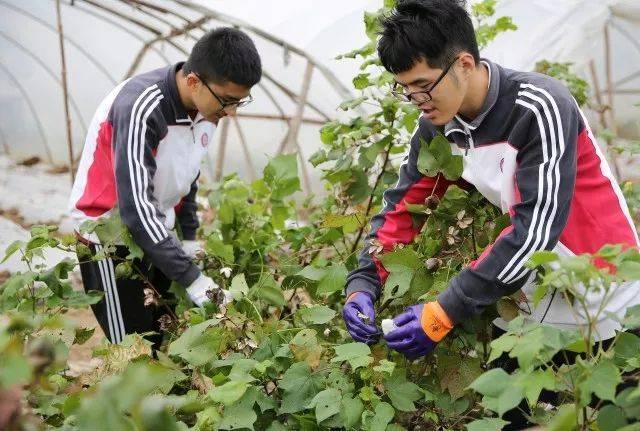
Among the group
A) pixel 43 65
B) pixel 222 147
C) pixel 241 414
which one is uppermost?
pixel 241 414

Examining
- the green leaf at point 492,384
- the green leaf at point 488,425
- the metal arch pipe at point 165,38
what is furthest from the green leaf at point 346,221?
the metal arch pipe at point 165,38

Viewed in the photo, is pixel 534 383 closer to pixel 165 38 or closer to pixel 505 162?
pixel 505 162

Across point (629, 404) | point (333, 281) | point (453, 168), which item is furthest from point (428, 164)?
point (629, 404)

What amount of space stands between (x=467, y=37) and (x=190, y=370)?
1332 millimetres

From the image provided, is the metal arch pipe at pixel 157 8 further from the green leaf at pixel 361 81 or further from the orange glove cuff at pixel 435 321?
the orange glove cuff at pixel 435 321

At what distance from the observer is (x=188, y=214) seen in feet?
11.3

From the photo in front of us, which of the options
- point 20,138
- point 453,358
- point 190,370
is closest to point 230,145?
point 20,138

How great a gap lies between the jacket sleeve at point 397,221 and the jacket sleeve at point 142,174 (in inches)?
29.7

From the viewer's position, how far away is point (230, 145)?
7.10 m

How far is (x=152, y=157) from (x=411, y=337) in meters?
1.22

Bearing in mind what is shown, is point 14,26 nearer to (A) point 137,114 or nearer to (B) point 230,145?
(B) point 230,145

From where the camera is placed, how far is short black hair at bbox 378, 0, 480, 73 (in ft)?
6.25

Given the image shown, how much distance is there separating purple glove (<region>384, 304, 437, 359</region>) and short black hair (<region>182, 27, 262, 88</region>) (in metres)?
1.13

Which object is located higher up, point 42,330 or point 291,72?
point 42,330
